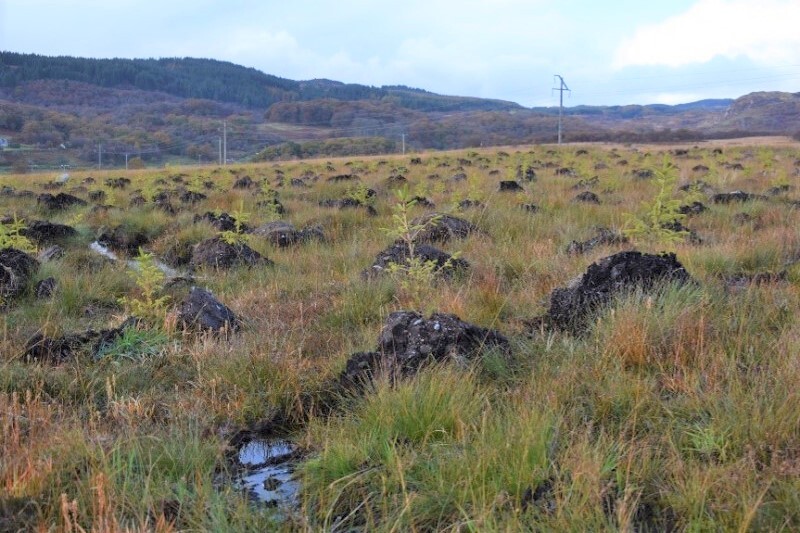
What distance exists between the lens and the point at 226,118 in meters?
124

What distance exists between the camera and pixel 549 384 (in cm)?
284

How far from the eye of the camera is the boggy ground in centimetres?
202

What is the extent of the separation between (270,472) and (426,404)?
70 centimetres

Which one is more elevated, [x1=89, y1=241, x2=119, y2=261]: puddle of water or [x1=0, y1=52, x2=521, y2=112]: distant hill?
[x1=0, y1=52, x2=521, y2=112]: distant hill

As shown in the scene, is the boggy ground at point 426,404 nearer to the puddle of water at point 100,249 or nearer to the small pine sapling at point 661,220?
the small pine sapling at point 661,220

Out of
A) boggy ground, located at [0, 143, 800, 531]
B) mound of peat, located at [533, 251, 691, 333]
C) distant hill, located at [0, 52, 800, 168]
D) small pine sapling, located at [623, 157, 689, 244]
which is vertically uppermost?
distant hill, located at [0, 52, 800, 168]

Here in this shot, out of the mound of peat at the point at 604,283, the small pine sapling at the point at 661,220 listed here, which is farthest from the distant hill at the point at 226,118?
the mound of peat at the point at 604,283

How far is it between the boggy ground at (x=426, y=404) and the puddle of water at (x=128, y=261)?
1202mm

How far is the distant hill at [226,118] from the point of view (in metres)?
75.9

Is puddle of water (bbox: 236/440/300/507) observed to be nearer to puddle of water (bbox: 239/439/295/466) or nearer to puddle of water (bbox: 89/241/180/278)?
puddle of water (bbox: 239/439/295/466)

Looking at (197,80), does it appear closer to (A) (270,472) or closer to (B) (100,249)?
(B) (100,249)

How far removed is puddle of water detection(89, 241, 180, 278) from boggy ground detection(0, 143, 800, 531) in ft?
3.94

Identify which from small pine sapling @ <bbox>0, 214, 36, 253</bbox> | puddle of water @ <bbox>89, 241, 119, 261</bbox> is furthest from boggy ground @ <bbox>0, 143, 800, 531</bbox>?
puddle of water @ <bbox>89, 241, 119, 261</bbox>

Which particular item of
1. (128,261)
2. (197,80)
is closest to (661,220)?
(128,261)
